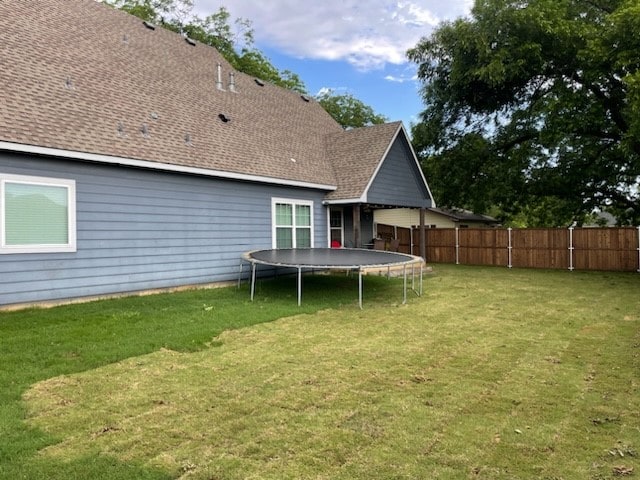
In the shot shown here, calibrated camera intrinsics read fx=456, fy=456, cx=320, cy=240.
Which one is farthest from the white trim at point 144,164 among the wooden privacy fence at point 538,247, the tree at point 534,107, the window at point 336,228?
the tree at point 534,107

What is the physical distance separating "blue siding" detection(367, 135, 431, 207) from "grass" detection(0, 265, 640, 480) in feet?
20.8

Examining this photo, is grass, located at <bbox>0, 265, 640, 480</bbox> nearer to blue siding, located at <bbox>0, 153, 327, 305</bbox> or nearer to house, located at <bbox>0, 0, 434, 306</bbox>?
blue siding, located at <bbox>0, 153, 327, 305</bbox>

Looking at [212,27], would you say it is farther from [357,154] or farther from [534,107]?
[534,107]

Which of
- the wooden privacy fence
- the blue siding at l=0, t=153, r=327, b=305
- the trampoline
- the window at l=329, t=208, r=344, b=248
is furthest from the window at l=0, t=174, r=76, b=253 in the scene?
the wooden privacy fence

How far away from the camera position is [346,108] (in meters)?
31.2

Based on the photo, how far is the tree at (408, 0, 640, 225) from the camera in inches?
599

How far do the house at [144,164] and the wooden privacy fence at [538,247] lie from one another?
4816 millimetres

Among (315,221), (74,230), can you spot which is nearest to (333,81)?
(315,221)

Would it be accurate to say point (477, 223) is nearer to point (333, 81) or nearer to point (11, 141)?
point (333, 81)

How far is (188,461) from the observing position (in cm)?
279

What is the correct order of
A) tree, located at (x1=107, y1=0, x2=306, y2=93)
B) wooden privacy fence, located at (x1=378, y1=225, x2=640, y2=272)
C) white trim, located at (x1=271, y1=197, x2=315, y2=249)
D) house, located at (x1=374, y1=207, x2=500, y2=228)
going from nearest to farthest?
white trim, located at (x1=271, y1=197, x2=315, y2=249) → wooden privacy fence, located at (x1=378, y1=225, x2=640, y2=272) → tree, located at (x1=107, y1=0, x2=306, y2=93) → house, located at (x1=374, y1=207, x2=500, y2=228)

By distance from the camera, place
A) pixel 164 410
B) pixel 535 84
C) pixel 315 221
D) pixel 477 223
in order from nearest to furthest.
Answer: pixel 164 410
pixel 315 221
pixel 535 84
pixel 477 223

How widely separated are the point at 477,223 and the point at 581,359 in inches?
1308

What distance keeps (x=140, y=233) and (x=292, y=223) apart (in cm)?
436
